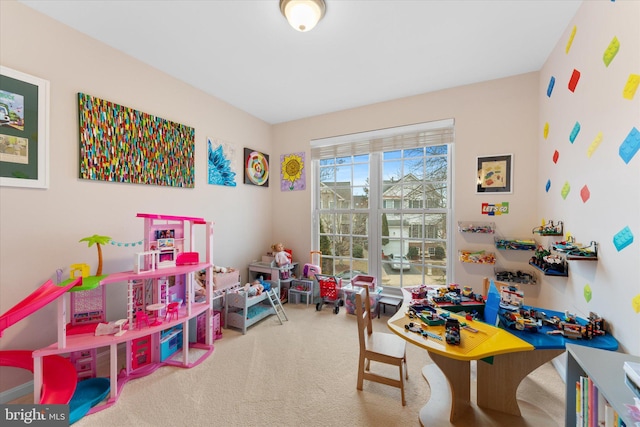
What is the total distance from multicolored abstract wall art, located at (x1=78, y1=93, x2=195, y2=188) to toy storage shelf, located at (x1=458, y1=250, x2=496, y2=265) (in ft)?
10.7

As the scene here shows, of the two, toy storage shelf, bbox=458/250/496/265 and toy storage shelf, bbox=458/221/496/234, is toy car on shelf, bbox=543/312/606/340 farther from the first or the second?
toy storage shelf, bbox=458/221/496/234

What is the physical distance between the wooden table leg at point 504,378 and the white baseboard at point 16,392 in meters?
3.27

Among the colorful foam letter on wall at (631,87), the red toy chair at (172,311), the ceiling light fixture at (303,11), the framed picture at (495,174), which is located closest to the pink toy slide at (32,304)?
the red toy chair at (172,311)

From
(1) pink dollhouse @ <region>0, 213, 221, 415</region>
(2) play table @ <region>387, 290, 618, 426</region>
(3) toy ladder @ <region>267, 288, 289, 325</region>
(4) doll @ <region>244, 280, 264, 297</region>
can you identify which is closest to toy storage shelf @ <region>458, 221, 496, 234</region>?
(2) play table @ <region>387, 290, 618, 426</region>

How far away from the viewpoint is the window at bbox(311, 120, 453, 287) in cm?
315

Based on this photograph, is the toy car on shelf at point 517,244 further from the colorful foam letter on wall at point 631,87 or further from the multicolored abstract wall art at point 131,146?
the multicolored abstract wall art at point 131,146

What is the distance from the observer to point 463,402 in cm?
165

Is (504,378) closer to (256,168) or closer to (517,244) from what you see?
(517,244)

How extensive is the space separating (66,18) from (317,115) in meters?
2.71

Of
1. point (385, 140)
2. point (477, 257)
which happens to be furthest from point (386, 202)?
point (477, 257)

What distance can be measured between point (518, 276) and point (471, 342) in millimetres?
1634

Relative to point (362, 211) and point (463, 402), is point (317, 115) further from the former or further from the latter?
point (463, 402)

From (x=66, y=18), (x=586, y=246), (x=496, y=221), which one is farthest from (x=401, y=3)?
(x=66, y=18)

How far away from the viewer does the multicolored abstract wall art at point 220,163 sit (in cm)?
308
